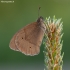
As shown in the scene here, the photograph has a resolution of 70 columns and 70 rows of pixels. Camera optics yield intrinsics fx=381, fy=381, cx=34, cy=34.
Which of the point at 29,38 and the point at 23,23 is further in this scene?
the point at 23,23

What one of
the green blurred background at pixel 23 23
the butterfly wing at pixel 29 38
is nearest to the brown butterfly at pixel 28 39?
the butterfly wing at pixel 29 38

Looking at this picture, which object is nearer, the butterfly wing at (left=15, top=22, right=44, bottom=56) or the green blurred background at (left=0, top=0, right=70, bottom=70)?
the butterfly wing at (left=15, top=22, right=44, bottom=56)

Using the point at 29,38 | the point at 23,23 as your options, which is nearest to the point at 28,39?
the point at 29,38

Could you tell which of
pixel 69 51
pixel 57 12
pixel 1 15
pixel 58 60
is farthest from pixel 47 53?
pixel 1 15

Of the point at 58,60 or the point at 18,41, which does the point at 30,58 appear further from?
the point at 58,60

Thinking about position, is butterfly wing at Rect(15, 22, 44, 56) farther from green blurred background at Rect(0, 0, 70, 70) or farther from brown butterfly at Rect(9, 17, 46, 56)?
green blurred background at Rect(0, 0, 70, 70)

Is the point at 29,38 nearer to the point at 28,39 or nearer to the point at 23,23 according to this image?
the point at 28,39

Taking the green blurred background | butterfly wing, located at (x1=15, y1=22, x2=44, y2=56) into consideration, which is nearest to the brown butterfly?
butterfly wing, located at (x1=15, y1=22, x2=44, y2=56)
